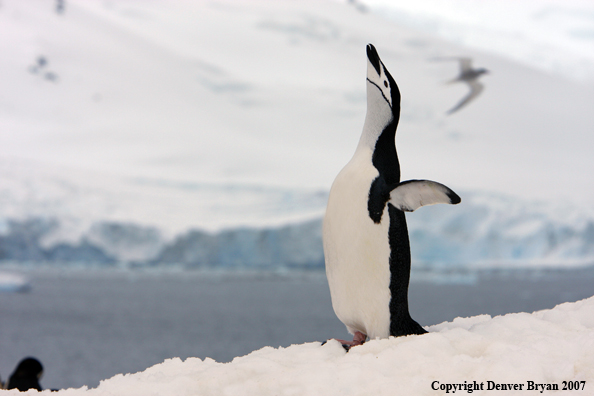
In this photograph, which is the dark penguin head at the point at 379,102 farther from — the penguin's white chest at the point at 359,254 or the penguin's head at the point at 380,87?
the penguin's white chest at the point at 359,254

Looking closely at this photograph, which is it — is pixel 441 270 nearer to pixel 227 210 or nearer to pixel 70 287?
pixel 227 210

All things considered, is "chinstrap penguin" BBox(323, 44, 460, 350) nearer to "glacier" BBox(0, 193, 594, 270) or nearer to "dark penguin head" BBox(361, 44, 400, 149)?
"dark penguin head" BBox(361, 44, 400, 149)

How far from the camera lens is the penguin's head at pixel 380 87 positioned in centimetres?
238

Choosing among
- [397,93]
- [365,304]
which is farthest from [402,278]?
[397,93]

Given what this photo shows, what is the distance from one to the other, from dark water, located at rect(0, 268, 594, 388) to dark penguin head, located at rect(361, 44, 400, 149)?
14.0 m

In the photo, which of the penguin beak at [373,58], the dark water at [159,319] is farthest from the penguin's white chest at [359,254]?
the dark water at [159,319]

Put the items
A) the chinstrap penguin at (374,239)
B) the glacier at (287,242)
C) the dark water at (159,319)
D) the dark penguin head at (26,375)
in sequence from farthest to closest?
1. the glacier at (287,242)
2. the dark water at (159,319)
3. the dark penguin head at (26,375)
4. the chinstrap penguin at (374,239)

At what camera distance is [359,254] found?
224cm

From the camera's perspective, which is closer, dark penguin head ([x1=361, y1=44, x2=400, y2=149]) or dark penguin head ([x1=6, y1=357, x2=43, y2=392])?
dark penguin head ([x1=361, y1=44, x2=400, y2=149])

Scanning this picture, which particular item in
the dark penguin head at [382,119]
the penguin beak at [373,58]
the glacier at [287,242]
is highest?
the penguin beak at [373,58]

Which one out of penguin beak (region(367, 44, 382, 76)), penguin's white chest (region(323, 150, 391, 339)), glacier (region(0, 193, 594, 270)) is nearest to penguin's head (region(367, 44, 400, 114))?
penguin beak (region(367, 44, 382, 76))

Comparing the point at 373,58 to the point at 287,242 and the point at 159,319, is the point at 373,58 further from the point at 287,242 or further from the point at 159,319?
the point at 159,319

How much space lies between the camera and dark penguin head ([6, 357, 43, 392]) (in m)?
3.49

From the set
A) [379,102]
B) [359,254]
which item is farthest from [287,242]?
[359,254]
